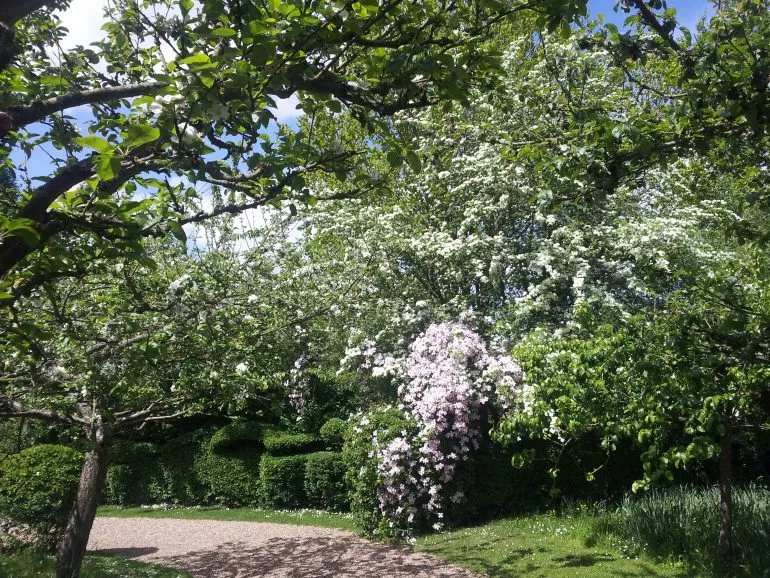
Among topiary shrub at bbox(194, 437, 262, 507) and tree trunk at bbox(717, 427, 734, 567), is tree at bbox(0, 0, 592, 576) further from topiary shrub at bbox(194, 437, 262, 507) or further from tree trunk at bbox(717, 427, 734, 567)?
topiary shrub at bbox(194, 437, 262, 507)

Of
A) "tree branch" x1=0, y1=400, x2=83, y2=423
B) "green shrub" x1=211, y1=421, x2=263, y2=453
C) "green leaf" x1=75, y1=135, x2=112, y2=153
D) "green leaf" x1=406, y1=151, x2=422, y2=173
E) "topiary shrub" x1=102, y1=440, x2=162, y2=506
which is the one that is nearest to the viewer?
"green leaf" x1=75, y1=135, x2=112, y2=153

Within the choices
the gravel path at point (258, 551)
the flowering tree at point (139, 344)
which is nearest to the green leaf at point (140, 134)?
the flowering tree at point (139, 344)

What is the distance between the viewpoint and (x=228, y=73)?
6.46 feet

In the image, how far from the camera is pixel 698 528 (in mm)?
6859

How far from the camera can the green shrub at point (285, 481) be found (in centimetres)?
1347

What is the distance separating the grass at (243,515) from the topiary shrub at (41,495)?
13.4 feet

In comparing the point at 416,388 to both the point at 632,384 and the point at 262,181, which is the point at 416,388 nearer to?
the point at 632,384

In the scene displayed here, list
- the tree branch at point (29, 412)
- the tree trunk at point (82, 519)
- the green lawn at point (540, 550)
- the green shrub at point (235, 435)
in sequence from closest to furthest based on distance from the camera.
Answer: the tree branch at point (29, 412) → the green lawn at point (540, 550) → the tree trunk at point (82, 519) → the green shrub at point (235, 435)

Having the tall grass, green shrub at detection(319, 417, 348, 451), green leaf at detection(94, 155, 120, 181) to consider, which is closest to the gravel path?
the tall grass

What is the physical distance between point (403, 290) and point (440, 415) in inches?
110

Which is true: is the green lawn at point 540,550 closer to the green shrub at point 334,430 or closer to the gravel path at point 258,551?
the gravel path at point 258,551

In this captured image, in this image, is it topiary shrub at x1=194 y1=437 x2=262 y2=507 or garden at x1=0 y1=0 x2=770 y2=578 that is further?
topiary shrub at x1=194 y1=437 x2=262 y2=507

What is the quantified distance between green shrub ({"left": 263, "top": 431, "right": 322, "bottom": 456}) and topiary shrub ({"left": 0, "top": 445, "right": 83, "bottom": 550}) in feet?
16.4

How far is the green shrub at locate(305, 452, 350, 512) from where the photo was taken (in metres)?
12.7
